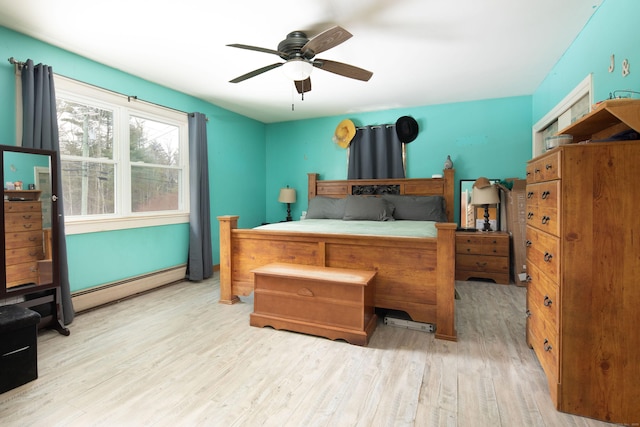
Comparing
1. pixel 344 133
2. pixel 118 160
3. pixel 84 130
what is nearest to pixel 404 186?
pixel 344 133

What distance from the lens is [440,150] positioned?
14.8ft

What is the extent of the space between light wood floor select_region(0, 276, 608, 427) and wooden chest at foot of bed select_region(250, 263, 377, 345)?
9 centimetres

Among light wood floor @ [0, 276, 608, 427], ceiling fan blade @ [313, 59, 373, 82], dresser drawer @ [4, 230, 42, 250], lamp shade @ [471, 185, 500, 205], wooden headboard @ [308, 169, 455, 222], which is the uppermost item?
ceiling fan blade @ [313, 59, 373, 82]

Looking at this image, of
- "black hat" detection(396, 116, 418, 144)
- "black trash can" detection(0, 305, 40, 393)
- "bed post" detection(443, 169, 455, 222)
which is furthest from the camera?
"black hat" detection(396, 116, 418, 144)

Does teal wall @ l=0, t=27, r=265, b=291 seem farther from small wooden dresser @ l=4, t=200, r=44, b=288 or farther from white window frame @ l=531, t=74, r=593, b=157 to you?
white window frame @ l=531, t=74, r=593, b=157

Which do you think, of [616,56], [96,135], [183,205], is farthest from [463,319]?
[96,135]

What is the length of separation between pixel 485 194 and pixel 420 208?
82 centimetres

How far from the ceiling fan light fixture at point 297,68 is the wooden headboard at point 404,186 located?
253cm

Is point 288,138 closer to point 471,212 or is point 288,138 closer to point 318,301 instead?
point 471,212

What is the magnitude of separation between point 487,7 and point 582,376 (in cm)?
236

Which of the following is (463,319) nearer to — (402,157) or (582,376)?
(582,376)

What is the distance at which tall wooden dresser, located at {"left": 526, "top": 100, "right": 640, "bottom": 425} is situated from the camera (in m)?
1.37

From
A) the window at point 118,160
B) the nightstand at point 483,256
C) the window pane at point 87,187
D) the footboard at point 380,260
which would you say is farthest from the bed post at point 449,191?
the window pane at point 87,187

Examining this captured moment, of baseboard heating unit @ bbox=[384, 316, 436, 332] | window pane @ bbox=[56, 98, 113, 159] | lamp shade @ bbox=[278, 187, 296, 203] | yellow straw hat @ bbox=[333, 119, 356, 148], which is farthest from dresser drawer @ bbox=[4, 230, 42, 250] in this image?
yellow straw hat @ bbox=[333, 119, 356, 148]
